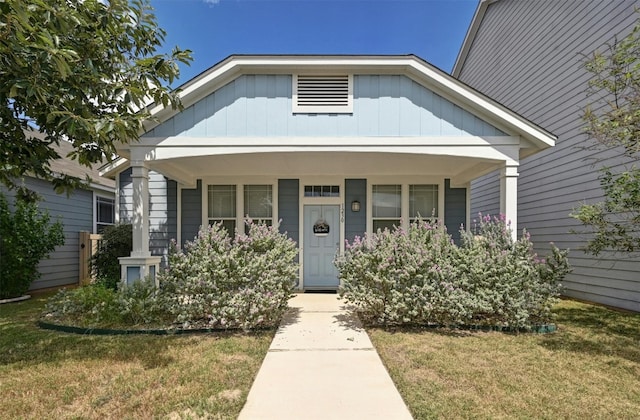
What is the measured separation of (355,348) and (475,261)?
2.23 meters

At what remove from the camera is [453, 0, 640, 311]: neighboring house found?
6383mm

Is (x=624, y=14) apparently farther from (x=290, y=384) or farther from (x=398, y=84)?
(x=290, y=384)

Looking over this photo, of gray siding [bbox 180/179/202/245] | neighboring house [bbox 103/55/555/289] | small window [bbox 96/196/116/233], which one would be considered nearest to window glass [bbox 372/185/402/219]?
neighboring house [bbox 103/55/555/289]

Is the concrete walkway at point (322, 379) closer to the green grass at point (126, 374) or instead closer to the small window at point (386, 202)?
the green grass at point (126, 374)

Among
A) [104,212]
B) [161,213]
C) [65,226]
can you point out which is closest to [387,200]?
[161,213]

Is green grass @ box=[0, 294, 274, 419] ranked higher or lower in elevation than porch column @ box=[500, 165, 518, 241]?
lower

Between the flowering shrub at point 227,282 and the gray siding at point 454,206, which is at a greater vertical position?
the gray siding at point 454,206

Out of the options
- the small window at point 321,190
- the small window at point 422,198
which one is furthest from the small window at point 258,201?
the small window at point 422,198

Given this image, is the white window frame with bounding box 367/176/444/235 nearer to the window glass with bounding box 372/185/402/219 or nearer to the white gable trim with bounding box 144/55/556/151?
the window glass with bounding box 372/185/402/219

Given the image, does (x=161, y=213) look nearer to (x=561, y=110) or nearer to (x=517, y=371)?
(x=517, y=371)

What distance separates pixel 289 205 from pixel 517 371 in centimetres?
539

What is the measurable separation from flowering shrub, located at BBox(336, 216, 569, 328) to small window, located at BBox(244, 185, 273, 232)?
322 cm

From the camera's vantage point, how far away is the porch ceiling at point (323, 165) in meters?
5.83

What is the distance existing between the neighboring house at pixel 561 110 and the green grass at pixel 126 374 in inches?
243
